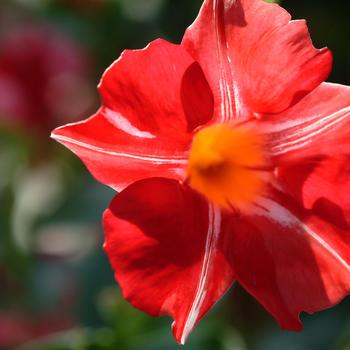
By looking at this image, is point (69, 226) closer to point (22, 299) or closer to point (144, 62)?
point (22, 299)

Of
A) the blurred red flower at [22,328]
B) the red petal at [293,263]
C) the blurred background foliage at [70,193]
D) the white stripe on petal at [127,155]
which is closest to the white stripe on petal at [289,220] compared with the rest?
the red petal at [293,263]

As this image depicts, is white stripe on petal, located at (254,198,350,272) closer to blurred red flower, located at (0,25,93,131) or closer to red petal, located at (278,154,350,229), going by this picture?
red petal, located at (278,154,350,229)

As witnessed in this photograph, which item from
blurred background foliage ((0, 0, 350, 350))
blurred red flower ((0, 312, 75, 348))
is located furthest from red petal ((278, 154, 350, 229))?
blurred red flower ((0, 312, 75, 348))

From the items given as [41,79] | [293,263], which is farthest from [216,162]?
[41,79]

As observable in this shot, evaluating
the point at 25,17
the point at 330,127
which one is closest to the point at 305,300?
the point at 330,127

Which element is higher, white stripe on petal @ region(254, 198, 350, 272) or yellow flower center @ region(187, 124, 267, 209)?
yellow flower center @ region(187, 124, 267, 209)

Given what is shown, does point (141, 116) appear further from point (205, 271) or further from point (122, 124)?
point (205, 271)
